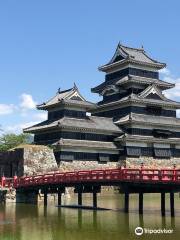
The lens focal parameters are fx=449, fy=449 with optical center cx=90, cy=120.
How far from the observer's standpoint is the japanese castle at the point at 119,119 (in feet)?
190

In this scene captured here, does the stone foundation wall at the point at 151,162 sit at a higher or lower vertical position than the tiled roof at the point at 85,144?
lower

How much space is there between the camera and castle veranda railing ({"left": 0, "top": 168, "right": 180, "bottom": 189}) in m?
30.2

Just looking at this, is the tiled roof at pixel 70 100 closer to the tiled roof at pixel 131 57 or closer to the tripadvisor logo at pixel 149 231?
the tiled roof at pixel 131 57

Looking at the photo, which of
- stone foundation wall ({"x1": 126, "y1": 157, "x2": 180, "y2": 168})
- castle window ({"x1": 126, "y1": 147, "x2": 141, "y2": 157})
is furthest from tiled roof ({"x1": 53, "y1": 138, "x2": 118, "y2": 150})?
stone foundation wall ({"x1": 126, "y1": 157, "x2": 180, "y2": 168})

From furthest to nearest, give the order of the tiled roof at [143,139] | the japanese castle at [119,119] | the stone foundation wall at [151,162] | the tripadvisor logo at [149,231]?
the stone foundation wall at [151,162] → the tiled roof at [143,139] → the japanese castle at [119,119] → the tripadvisor logo at [149,231]

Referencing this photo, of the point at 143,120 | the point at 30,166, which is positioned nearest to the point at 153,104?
the point at 143,120

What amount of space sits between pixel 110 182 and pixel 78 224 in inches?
245

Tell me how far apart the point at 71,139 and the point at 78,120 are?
3.39 m

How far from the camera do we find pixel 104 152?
198ft

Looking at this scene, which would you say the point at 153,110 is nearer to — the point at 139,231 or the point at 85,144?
the point at 85,144

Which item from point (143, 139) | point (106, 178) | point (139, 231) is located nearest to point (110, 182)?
point (106, 178)

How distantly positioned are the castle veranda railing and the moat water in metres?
2.47

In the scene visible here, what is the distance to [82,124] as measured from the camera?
58562 mm

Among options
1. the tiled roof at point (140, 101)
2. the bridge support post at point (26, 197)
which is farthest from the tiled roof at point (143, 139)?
the bridge support post at point (26, 197)
